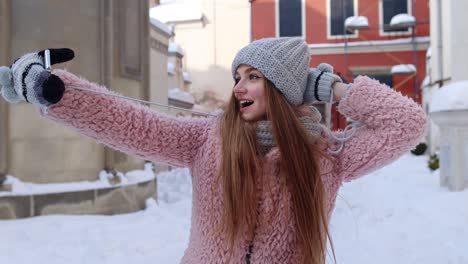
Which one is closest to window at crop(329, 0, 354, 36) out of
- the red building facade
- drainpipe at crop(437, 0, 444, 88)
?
the red building facade

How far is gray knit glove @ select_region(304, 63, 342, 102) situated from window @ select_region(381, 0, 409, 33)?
20129 millimetres

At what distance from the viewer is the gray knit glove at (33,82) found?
132cm

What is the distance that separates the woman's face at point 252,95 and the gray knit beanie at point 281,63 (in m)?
0.04

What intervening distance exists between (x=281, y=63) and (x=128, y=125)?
60 centimetres

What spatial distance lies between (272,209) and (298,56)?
599mm

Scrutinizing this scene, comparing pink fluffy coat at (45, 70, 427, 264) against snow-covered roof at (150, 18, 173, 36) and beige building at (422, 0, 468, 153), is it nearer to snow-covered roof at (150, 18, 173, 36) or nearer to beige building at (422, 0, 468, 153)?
snow-covered roof at (150, 18, 173, 36)

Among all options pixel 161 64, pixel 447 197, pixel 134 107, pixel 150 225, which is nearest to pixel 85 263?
pixel 150 225

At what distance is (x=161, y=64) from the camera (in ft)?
33.6

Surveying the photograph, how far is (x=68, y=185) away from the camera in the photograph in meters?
5.04

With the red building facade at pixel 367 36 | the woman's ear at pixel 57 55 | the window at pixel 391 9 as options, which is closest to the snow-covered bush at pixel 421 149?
the red building facade at pixel 367 36

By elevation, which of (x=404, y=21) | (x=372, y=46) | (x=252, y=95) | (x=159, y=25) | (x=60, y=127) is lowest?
(x=60, y=127)

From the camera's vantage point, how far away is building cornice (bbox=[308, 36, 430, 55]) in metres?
19.8

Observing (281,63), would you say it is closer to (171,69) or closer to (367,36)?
(171,69)

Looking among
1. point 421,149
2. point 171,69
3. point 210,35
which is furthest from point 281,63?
point 210,35
